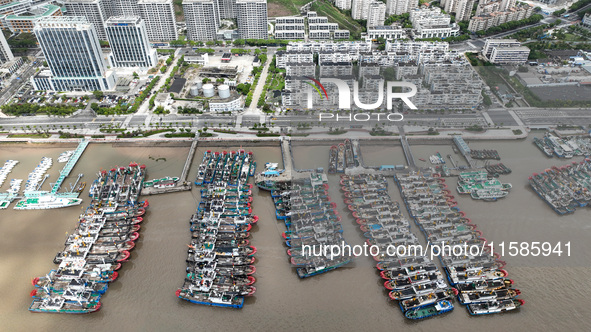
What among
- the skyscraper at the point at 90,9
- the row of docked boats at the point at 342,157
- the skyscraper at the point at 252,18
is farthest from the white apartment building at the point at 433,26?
the skyscraper at the point at 90,9

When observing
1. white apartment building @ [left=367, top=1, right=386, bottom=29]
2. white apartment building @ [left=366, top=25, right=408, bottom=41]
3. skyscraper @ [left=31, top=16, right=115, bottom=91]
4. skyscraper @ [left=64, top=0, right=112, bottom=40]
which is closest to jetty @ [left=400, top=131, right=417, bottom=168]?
white apartment building @ [left=366, top=25, right=408, bottom=41]

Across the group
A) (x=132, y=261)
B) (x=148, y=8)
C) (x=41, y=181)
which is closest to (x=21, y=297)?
(x=132, y=261)

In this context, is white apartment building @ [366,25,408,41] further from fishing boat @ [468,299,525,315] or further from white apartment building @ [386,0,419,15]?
fishing boat @ [468,299,525,315]

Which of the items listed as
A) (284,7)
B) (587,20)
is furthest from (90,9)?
(587,20)

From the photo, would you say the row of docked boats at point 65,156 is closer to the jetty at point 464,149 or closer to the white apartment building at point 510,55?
the jetty at point 464,149

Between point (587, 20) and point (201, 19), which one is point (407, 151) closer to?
point (201, 19)
